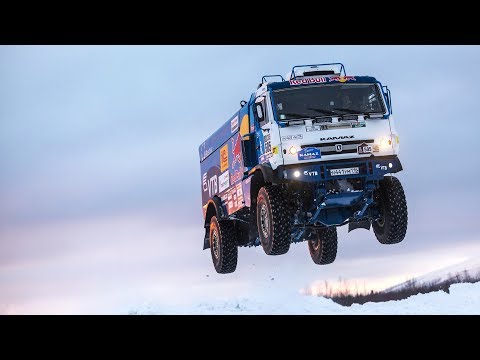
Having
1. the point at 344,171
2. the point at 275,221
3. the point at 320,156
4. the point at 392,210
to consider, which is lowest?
the point at 275,221

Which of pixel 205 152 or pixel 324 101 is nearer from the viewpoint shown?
pixel 324 101

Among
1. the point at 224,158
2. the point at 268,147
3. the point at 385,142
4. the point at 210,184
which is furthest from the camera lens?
the point at 210,184

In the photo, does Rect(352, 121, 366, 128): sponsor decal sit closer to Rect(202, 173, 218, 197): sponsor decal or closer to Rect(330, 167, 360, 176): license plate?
Rect(330, 167, 360, 176): license plate

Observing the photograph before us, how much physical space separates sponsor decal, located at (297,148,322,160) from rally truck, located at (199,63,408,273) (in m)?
0.02

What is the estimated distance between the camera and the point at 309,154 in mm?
17062

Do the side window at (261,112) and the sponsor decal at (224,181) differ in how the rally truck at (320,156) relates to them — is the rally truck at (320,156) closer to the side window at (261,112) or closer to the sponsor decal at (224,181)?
the side window at (261,112)

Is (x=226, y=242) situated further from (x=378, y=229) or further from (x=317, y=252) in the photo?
(x=378, y=229)

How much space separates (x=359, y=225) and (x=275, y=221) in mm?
2560

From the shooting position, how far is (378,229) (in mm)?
18547

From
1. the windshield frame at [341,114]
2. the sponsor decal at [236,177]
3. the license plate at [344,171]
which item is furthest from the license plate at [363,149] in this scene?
the sponsor decal at [236,177]

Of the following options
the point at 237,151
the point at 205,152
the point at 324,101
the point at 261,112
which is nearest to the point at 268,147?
the point at 261,112

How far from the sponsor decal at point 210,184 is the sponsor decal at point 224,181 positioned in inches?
16.5

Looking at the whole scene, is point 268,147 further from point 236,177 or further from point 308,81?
point 236,177

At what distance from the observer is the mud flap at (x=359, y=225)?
62.0ft
